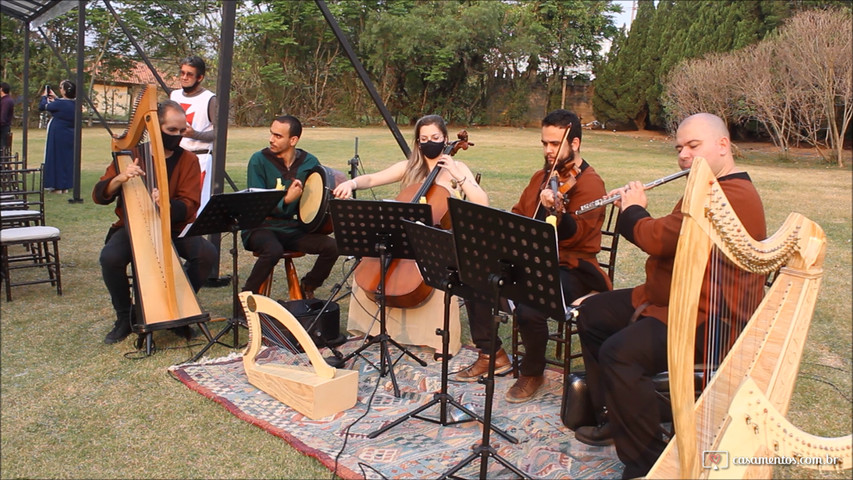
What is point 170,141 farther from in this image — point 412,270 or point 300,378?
point 300,378

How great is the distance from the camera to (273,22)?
24.4 meters

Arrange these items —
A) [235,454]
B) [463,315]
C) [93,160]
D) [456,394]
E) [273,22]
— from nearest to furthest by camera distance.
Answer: [235,454]
[456,394]
[463,315]
[93,160]
[273,22]

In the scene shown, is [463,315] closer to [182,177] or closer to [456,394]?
[456,394]

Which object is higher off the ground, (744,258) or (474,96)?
(474,96)

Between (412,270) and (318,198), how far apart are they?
969 millimetres

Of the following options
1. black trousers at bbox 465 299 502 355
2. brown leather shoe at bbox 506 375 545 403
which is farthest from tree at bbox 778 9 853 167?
brown leather shoe at bbox 506 375 545 403

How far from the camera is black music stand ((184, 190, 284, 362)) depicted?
14.0 ft

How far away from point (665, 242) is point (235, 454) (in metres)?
2.09

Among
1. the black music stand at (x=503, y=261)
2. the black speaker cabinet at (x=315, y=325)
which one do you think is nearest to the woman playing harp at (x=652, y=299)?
the black music stand at (x=503, y=261)

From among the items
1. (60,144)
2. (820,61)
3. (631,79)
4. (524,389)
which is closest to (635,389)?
(524,389)

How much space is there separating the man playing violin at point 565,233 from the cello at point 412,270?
576mm

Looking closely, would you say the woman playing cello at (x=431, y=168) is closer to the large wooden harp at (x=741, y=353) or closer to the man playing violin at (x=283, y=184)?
the man playing violin at (x=283, y=184)

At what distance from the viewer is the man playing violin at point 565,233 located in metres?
3.76

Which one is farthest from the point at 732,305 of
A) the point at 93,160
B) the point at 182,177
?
the point at 93,160
